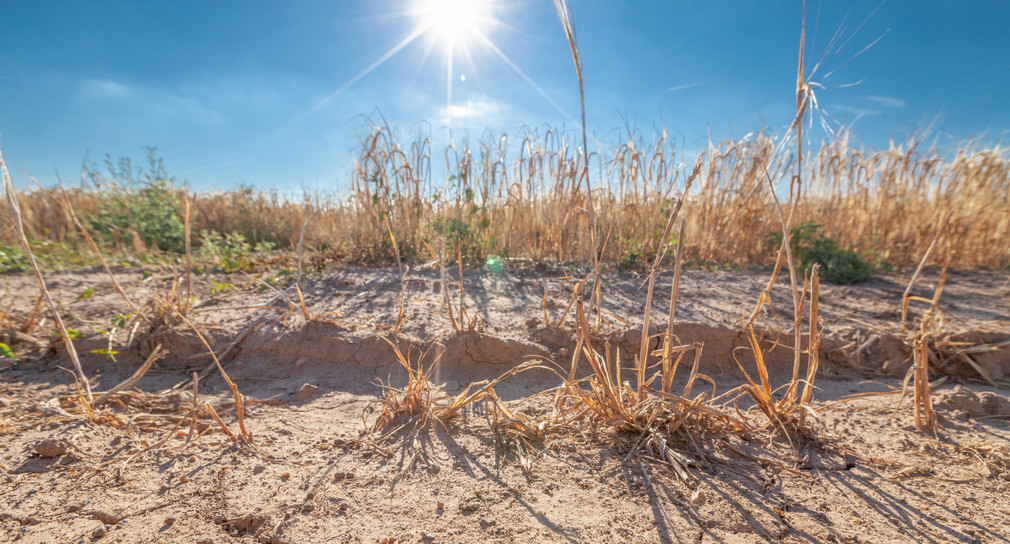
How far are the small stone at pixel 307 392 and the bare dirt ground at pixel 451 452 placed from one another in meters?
0.01

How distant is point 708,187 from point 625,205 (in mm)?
1087

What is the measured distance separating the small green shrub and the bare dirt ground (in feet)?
3.92

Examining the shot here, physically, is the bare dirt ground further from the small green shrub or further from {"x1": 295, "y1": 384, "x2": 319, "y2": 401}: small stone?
the small green shrub

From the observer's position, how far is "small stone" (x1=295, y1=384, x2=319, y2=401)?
2037 mm

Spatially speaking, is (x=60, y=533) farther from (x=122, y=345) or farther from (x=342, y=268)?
(x=342, y=268)

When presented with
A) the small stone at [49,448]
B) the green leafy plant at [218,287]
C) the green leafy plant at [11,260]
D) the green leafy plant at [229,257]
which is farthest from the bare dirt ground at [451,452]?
the green leafy plant at [11,260]

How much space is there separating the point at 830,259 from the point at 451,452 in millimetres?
4218

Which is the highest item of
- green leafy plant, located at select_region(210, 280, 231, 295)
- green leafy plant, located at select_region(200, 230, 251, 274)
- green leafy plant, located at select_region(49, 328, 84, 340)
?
green leafy plant, located at select_region(200, 230, 251, 274)

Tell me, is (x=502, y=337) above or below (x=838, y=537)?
above

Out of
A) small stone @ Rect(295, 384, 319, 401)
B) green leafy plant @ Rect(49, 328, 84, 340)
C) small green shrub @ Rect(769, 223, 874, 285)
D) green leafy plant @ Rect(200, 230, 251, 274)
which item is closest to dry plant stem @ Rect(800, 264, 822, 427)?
small stone @ Rect(295, 384, 319, 401)

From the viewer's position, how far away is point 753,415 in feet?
5.78

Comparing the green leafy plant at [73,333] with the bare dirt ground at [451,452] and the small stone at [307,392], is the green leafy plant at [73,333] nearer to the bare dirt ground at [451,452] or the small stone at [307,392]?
the bare dirt ground at [451,452]

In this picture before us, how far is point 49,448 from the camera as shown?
56.5 inches

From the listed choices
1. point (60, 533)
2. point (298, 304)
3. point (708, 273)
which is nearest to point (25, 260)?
point (298, 304)
